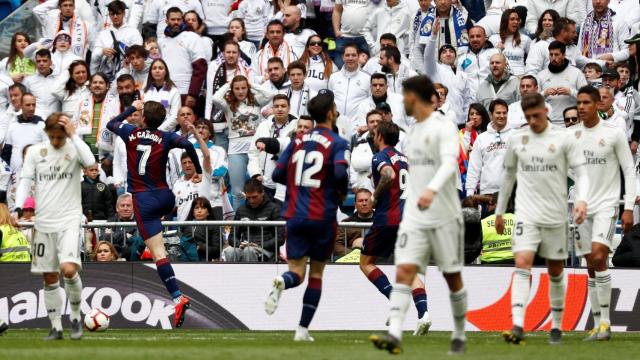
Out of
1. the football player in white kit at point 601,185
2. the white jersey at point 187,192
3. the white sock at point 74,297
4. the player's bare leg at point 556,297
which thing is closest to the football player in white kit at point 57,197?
the white sock at point 74,297

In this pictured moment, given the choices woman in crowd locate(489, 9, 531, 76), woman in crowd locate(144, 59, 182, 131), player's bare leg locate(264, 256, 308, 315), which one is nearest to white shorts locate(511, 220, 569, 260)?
player's bare leg locate(264, 256, 308, 315)

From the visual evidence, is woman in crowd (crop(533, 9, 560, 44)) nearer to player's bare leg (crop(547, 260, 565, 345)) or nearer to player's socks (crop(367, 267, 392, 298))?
player's socks (crop(367, 267, 392, 298))

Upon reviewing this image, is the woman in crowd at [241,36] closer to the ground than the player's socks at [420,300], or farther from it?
farther from it

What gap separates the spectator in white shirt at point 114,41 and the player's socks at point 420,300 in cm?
1098

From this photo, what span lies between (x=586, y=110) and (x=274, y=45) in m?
10.7

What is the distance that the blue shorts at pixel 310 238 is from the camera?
15.0 meters

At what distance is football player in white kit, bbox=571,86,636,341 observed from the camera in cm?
1575

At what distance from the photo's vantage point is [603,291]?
16.0 metres

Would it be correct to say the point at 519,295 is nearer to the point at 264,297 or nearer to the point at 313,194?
the point at 313,194

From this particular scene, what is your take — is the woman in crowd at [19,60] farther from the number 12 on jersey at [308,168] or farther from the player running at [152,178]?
the number 12 on jersey at [308,168]

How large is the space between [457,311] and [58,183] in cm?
495

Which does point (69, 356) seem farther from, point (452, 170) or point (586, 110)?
point (586, 110)

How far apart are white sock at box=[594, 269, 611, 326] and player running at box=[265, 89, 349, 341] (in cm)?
315

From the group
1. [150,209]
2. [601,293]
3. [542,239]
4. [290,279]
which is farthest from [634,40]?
[290,279]
